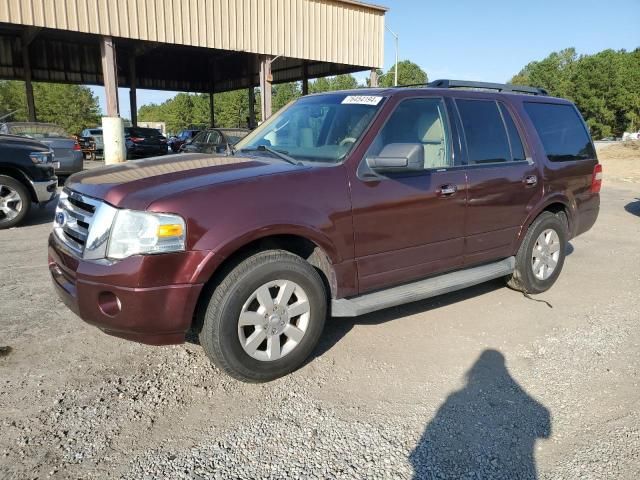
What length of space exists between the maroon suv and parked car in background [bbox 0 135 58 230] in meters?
4.79

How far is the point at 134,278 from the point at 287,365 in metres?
A: 1.13

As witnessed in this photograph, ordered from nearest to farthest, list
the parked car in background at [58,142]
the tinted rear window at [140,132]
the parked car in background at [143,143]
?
the parked car in background at [58,142], the parked car in background at [143,143], the tinted rear window at [140,132]

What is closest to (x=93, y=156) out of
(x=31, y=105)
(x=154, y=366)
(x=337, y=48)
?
(x=31, y=105)

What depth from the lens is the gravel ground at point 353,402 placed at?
247cm

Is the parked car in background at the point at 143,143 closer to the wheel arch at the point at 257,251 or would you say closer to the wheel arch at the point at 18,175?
the wheel arch at the point at 18,175

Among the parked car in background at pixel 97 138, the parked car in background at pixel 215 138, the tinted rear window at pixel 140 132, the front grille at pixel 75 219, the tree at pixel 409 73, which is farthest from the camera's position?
the tree at pixel 409 73

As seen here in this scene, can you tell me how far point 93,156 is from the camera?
25.7m

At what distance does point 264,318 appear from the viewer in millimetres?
3082

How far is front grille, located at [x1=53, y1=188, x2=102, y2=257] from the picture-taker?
299 centimetres

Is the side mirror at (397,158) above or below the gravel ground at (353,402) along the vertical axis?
above

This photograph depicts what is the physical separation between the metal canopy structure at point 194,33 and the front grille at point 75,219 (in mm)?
13177

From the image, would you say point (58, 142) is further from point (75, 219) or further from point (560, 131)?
point (560, 131)

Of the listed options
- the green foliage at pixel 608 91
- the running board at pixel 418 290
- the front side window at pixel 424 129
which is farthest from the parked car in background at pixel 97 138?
the green foliage at pixel 608 91

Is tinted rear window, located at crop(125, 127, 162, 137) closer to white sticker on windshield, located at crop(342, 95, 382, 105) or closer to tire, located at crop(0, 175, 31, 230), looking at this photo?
tire, located at crop(0, 175, 31, 230)
